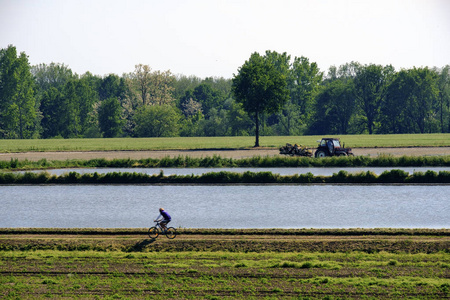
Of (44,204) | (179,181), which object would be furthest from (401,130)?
(44,204)

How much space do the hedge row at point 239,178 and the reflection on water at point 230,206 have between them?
157 cm

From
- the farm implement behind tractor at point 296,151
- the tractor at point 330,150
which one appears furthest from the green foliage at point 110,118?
the tractor at point 330,150

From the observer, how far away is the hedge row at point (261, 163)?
54.8 metres

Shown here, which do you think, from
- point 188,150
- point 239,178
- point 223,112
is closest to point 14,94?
point 223,112

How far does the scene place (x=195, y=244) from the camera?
70.6ft

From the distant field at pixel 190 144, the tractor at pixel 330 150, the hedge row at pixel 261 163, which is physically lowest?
the hedge row at pixel 261 163

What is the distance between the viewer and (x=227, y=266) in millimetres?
18500

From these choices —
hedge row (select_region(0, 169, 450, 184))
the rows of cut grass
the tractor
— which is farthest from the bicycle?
the tractor

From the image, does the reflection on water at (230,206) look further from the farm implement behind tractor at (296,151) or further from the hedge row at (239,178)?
the farm implement behind tractor at (296,151)

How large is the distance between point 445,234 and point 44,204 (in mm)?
21507

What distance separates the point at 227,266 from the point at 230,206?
46.0 feet

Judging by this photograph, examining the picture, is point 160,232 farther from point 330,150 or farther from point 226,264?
point 330,150

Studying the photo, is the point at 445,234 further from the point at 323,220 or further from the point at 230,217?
the point at 230,217

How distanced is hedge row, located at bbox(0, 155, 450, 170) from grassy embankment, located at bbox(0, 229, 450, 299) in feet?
106
